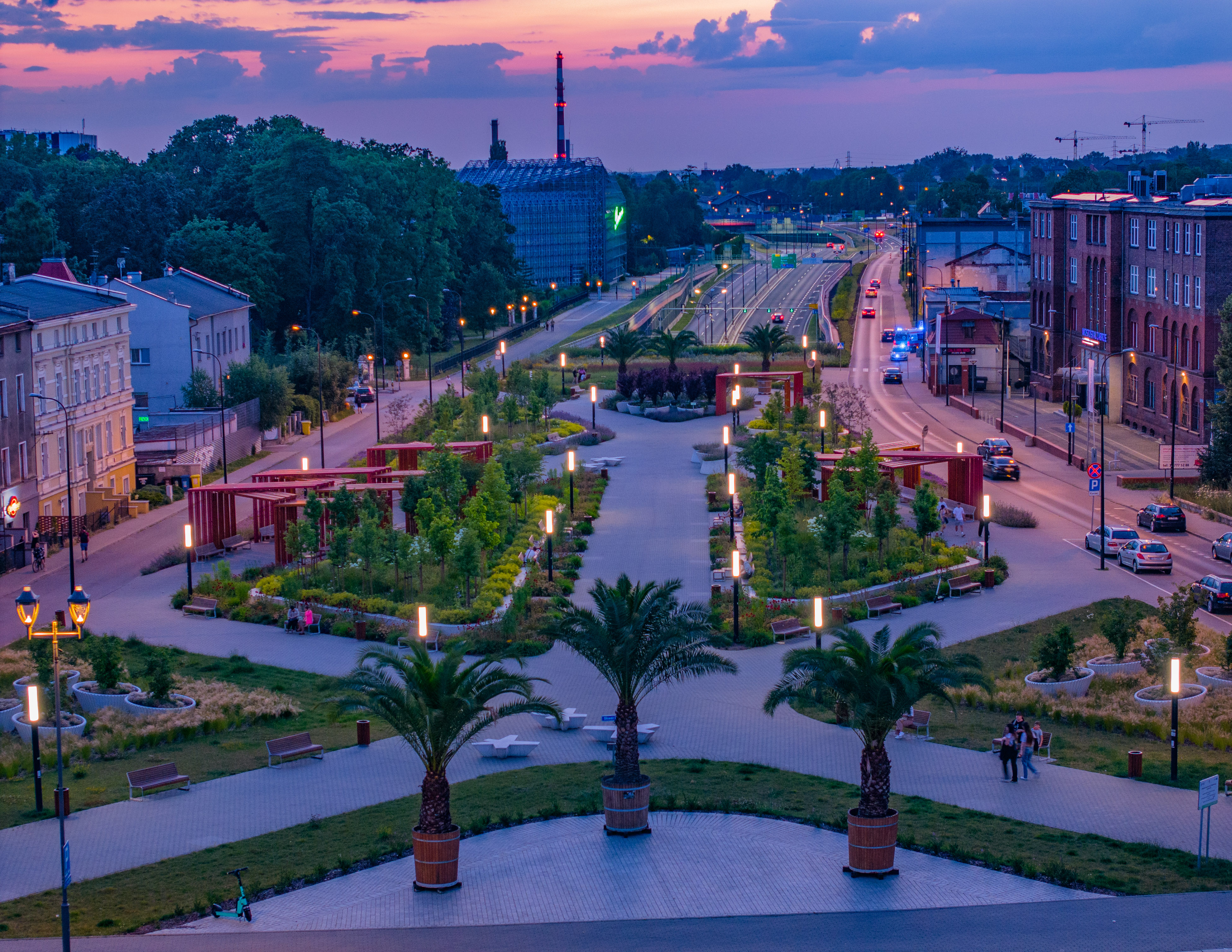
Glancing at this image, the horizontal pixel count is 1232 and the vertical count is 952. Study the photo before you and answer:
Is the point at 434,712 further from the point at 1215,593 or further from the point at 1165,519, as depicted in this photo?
the point at 1165,519

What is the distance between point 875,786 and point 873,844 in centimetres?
85

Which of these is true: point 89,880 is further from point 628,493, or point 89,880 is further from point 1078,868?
point 628,493

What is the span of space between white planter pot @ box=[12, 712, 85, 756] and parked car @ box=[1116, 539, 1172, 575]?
95.2 feet

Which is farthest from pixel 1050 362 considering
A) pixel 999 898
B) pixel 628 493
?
pixel 999 898

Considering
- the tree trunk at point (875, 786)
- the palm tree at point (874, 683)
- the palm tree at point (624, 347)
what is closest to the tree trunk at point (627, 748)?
the palm tree at point (874, 683)

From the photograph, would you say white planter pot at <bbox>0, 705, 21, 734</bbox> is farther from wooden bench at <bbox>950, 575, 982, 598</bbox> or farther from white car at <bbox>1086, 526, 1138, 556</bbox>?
white car at <bbox>1086, 526, 1138, 556</bbox>

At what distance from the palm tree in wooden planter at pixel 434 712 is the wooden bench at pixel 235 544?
89.5 ft

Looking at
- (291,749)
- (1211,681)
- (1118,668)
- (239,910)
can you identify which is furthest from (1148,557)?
(239,910)

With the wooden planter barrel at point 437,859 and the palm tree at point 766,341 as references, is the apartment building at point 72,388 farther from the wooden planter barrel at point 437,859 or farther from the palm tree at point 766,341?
the palm tree at point 766,341

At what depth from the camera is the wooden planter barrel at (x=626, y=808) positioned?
2478 cm

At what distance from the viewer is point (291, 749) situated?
2917cm

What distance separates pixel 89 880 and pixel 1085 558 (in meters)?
32.5

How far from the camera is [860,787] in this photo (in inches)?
987

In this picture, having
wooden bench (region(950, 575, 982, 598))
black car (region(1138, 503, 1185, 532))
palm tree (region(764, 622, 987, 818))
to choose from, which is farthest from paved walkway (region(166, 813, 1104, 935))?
black car (region(1138, 503, 1185, 532))
